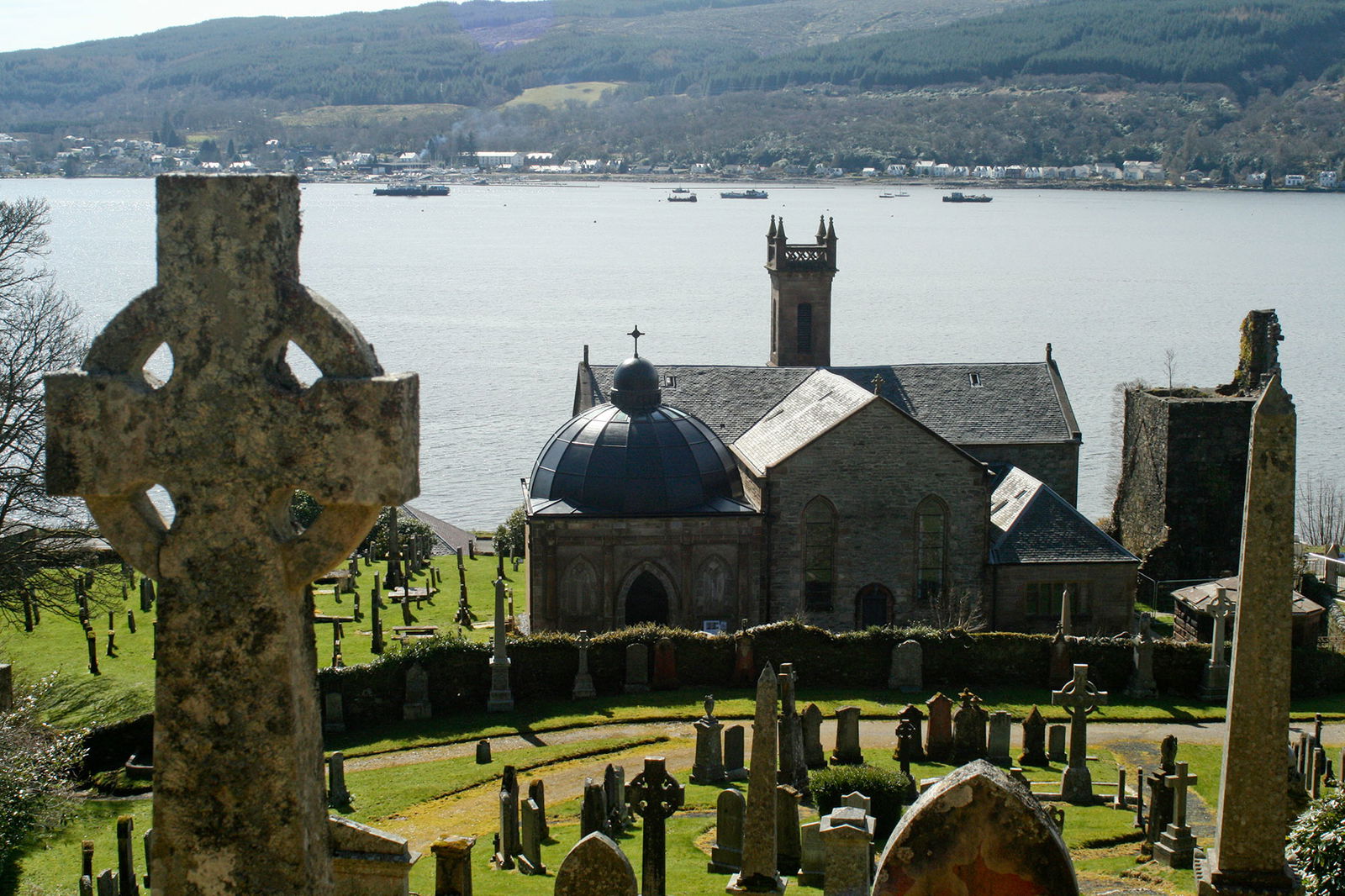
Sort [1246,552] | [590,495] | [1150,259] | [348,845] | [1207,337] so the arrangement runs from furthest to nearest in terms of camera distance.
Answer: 1. [1150,259]
2. [1207,337]
3. [590,495]
4. [1246,552]
5. [348,845]

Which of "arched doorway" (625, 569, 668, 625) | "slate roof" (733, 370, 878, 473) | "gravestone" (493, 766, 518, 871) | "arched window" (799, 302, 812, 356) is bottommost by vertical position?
"gravestone" (493, 766, 518, 871)

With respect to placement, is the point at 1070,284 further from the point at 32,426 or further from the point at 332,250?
the point at 32,426

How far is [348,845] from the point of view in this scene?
7.17m

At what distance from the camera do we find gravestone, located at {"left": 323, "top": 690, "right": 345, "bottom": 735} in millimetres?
30219

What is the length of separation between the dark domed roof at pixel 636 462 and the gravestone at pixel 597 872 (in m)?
28.2

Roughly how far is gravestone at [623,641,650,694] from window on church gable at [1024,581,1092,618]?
462 inches

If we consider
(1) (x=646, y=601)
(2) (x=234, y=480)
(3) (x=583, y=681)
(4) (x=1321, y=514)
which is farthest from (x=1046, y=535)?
(2) (x=234, y=480)

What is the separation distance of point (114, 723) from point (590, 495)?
13141 millimetres

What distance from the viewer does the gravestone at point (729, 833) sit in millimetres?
19703

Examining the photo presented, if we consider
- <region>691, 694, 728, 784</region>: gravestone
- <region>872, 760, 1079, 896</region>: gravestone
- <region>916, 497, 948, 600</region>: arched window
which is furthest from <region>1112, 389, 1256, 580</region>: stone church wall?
<region>872, 760, 1079, 896</region>: gravestone

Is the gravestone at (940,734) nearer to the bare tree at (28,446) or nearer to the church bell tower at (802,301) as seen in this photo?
the bare tree at (28,446)

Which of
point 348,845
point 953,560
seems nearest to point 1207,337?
point 953,560

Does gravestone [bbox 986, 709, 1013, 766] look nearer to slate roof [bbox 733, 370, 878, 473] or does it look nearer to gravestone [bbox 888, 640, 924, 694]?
gravestone [bbox 888, 640, 924, 694]

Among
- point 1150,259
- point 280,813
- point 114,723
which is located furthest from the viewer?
point 1150,259
